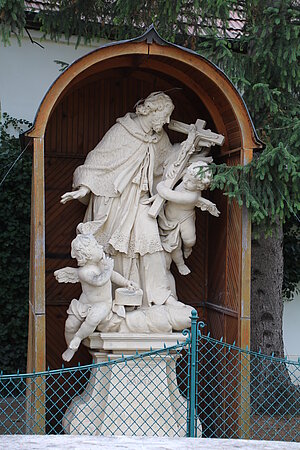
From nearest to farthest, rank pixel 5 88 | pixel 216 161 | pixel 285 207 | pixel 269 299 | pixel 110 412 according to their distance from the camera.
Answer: pixel 110 412
pixel 285 207
pixel 216 161
pixel 269 299
pixel 5 88

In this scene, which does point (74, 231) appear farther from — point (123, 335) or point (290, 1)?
point (290, 1)

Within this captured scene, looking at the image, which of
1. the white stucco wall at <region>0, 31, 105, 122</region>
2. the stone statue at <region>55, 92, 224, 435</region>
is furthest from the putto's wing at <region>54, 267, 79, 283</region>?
the white stucco wall at <region>0, 31, 105, 122</region>

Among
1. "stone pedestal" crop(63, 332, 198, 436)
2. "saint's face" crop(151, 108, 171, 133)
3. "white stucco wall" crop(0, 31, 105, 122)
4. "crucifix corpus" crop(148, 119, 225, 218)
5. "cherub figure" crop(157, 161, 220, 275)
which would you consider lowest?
"stone pedestal" crop(63, 332, 198, 436)

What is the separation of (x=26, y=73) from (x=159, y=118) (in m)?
2.71

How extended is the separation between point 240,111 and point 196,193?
0.69 metres

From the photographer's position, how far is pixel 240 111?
5.78 meters

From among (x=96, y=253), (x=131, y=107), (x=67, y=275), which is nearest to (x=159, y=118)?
(x=131, y=107)

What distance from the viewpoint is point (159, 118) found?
603 cm

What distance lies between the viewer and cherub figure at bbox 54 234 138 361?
18.1 feet

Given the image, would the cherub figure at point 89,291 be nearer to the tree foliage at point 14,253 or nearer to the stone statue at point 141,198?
the stone statue at point 141,198

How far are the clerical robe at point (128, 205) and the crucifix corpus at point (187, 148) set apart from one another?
126 mm

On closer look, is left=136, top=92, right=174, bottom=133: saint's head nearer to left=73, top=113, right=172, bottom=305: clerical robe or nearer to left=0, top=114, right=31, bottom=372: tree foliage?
left=73, top=113, right=172, bottom=305: clerical robe

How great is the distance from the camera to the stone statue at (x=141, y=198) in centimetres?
590

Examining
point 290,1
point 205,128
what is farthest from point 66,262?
point 290,1
